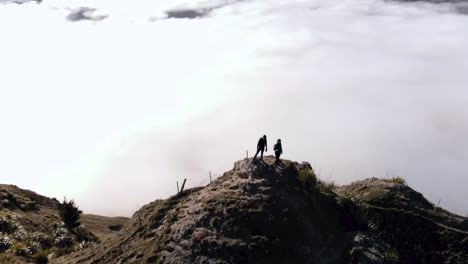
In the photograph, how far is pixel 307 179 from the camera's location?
4041cm

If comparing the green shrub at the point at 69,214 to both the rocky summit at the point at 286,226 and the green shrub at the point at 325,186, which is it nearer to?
the rocky summit at the point at 286,226

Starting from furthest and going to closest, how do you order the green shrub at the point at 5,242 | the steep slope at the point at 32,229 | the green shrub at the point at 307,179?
the green shrub at the point at 5,242 → the steep slope at the point at 32,229 → the green shrub at the point at 307,179

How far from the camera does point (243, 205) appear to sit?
38.0 meters

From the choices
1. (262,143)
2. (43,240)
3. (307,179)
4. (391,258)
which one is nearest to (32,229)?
(43,240)

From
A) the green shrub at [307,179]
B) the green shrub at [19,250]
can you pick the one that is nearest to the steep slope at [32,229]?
the green shrub at [19,250]

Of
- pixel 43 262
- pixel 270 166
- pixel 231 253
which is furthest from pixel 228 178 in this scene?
pixel 43 262

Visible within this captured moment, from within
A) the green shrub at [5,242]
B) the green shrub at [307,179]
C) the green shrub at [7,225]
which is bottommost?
the green shrub at [5,242]

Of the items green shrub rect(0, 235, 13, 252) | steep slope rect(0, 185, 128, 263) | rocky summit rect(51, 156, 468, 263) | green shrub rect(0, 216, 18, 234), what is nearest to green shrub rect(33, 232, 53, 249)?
steep slope rect(0, 185, 128, 263)

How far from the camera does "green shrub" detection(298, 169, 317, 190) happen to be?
40.3m

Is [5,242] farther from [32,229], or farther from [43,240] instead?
[32,229]

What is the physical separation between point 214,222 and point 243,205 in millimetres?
2633

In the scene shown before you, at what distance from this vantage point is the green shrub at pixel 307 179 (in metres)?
40.3

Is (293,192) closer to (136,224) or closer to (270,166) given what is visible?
(270,166)

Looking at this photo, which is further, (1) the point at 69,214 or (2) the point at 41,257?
(1) the point at 69,214
